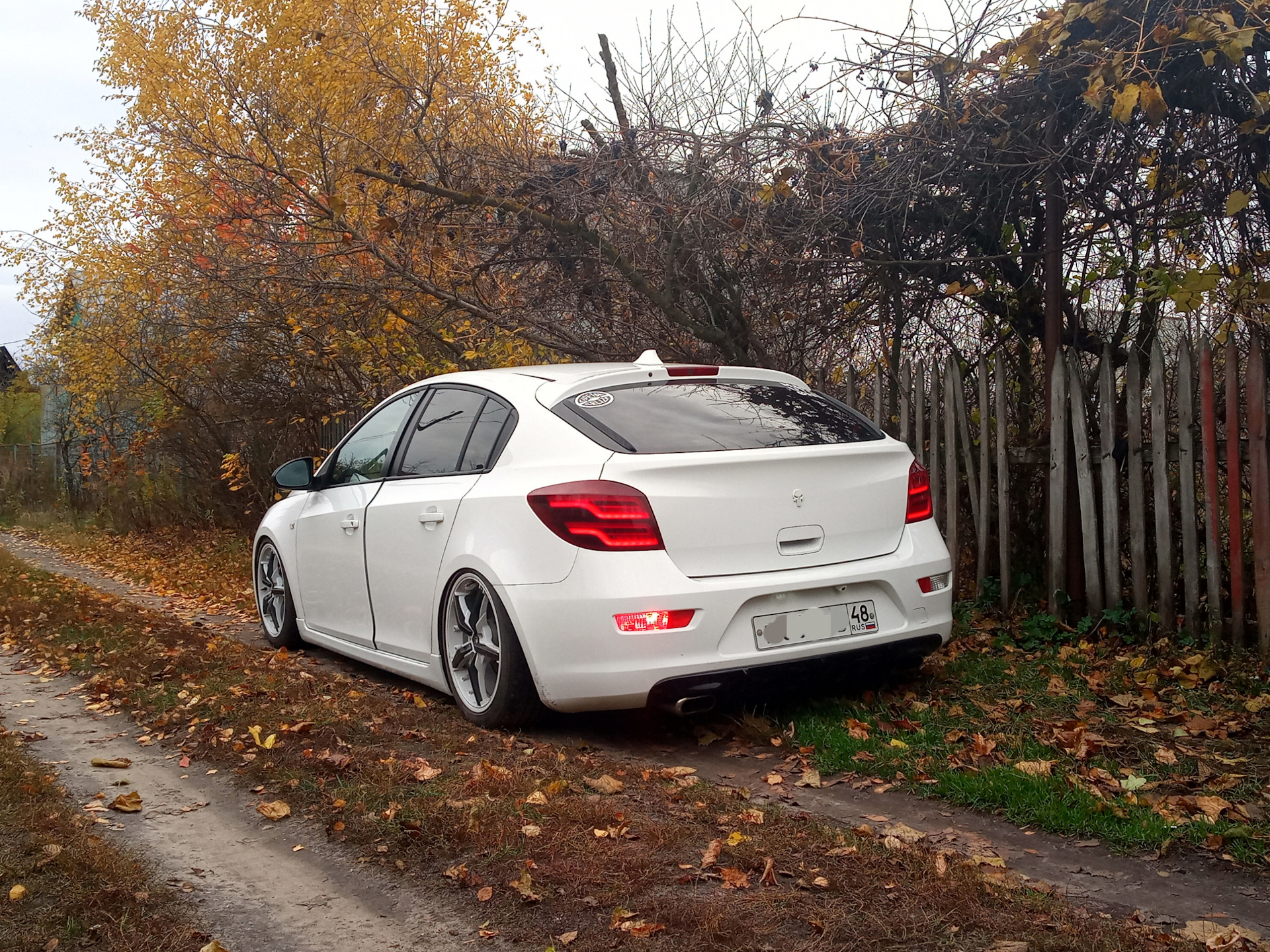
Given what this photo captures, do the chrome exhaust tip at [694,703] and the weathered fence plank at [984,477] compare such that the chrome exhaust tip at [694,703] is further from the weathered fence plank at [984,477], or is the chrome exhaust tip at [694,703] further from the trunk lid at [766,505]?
the weathered fence plank at [984,477]

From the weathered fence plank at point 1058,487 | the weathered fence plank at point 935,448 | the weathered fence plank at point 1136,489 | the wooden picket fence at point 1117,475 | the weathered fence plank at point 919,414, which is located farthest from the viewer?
the weathered fence plank at point 919,414

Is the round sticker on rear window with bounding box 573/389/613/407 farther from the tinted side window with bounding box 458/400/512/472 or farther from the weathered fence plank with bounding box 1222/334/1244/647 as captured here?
the weathered fence plank with bounding box 1222/334/1244/647

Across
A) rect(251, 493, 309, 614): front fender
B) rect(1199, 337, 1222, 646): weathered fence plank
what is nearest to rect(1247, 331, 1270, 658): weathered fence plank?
rect(1199, 337, 1222, 646): weathered fence plank

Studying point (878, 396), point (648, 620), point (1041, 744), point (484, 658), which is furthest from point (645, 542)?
point (878, 396)

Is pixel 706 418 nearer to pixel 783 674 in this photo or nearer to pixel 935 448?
pixel 783 674

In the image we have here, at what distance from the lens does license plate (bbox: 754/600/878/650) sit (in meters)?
4.44

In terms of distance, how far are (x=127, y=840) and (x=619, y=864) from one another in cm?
164

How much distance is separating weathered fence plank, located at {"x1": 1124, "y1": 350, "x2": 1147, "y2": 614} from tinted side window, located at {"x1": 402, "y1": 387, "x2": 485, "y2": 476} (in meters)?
3.18

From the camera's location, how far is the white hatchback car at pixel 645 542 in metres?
4.34

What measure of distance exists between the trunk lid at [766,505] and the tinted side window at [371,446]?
78.6 inches

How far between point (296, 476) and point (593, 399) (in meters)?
2.50

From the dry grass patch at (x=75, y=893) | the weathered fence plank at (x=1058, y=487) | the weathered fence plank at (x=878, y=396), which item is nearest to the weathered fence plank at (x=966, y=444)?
the weathered fence plank at (x=1058, y=487)

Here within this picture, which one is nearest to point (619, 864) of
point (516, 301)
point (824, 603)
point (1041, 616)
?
point (824, 603)

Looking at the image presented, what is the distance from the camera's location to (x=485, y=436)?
17.0 ft
